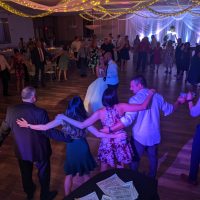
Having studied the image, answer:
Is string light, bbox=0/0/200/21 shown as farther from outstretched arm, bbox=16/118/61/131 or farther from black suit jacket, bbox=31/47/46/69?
outstretched arm, bbox=16/118/61/131

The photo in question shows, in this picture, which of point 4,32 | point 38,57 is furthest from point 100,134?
point 4,32

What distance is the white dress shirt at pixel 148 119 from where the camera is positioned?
2.57m

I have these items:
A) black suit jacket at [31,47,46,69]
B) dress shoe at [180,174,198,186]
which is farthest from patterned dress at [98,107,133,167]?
black suit jacket at [31,47,46,69]

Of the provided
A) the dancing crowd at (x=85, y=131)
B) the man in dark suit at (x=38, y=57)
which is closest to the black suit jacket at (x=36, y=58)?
the man in dark suit at (x=38, y=57)

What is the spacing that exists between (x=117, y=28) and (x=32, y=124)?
15.4 m

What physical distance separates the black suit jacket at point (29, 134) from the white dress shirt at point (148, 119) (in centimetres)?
97

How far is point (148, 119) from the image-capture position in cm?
261

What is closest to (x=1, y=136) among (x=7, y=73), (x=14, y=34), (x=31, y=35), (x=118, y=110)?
(x=118, y=110)

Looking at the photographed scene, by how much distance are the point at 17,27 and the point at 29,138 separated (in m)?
13.7

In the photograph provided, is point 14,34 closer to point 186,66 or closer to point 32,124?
point 186,66

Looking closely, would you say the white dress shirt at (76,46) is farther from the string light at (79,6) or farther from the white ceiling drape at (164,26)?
the white ceiling drape at (164,26)

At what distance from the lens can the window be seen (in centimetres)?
1361

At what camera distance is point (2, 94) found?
273 inches

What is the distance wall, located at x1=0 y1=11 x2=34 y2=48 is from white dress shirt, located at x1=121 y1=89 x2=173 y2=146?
498 inches
